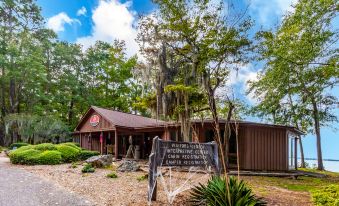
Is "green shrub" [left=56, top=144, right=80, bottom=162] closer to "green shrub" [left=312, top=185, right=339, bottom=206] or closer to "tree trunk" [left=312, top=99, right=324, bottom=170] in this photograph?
"green shrub" [left=312, top=185, right=339, bottom=206]

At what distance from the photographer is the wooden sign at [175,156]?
20.6 feet

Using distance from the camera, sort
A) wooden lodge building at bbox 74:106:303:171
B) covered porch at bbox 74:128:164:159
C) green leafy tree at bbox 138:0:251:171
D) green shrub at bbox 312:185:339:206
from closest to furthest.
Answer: green shrub at bbox 312:185:339:206, green leafy tree at bbox 138:0:251:171, wooden lodge building at bbox 74:106:303:171, covered porch at bbox 74:128:164:159

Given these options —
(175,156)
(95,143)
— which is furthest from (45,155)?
(175,156)

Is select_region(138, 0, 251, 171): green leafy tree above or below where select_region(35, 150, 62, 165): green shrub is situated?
above

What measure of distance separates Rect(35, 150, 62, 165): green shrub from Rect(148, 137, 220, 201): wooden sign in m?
10.3

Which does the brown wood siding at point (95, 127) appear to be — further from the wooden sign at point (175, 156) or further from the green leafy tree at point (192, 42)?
the wooden sign at point (175, 156)

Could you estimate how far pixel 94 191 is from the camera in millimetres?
7332

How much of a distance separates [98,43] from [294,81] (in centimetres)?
2886

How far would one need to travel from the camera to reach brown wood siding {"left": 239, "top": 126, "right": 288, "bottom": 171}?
14.5 meters

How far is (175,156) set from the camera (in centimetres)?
663

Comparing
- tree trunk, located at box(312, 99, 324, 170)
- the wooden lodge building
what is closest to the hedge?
the wooden lodge building

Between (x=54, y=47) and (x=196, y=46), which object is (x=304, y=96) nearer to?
(x=196, y=46)

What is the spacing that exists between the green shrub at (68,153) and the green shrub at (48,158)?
0.72 meters

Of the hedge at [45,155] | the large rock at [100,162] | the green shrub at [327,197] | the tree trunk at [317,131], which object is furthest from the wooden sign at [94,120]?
the green shrub at [327,197]
